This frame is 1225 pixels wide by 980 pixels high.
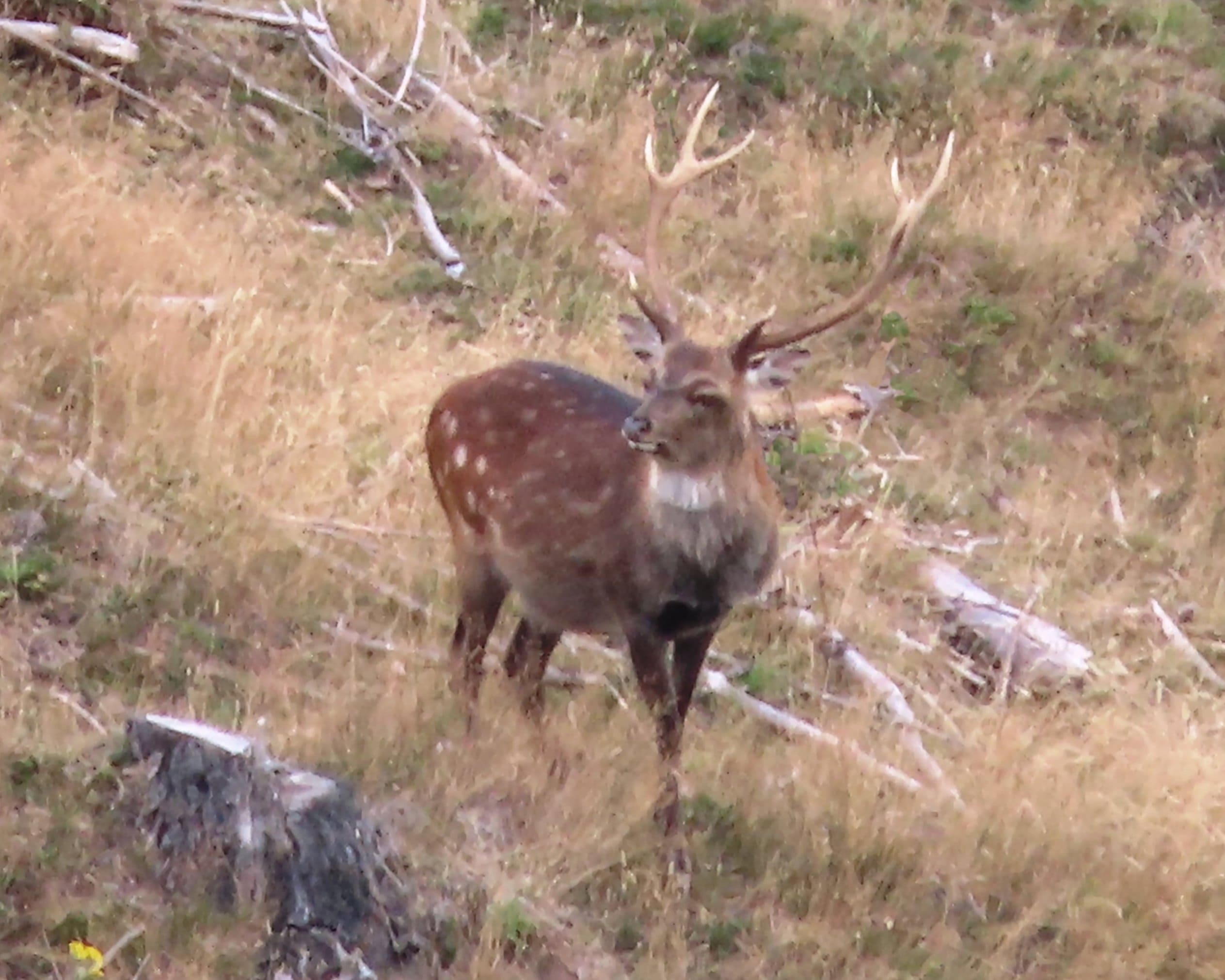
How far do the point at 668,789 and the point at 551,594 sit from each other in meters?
0.69

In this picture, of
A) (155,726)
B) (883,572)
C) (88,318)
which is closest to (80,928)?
(155,726)

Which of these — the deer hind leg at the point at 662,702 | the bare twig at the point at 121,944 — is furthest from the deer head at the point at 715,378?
the bare twig at the point at 121,944

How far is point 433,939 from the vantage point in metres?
4.18

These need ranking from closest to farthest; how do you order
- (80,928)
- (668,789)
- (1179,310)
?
(80,928)
(668,789)
(1179,310)

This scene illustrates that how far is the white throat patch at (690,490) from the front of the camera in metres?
4.89

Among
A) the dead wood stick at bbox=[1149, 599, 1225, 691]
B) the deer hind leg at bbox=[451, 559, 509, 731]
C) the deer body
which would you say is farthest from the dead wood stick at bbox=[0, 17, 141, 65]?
the dead wood stick at bbox=[1149, 599, 1225, 691]

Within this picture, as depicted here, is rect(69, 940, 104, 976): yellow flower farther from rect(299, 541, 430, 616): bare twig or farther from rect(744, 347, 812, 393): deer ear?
rect(299, 541, 430, 616): bare twig

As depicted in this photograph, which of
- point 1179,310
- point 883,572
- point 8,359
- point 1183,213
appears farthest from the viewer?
point 1183,213

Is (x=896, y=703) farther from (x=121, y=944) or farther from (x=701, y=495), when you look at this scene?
(x=121, y=944)

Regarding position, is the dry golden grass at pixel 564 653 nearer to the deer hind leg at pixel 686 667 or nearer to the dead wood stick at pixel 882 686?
the dead wood stick at pixel 882 686

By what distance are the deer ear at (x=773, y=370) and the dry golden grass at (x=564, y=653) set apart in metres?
1.16

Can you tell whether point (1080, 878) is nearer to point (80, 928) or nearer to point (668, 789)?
point (668, 789)

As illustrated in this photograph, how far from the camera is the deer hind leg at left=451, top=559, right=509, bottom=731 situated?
5.57 metres

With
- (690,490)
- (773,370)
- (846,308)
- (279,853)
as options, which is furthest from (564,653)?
(279,853)
